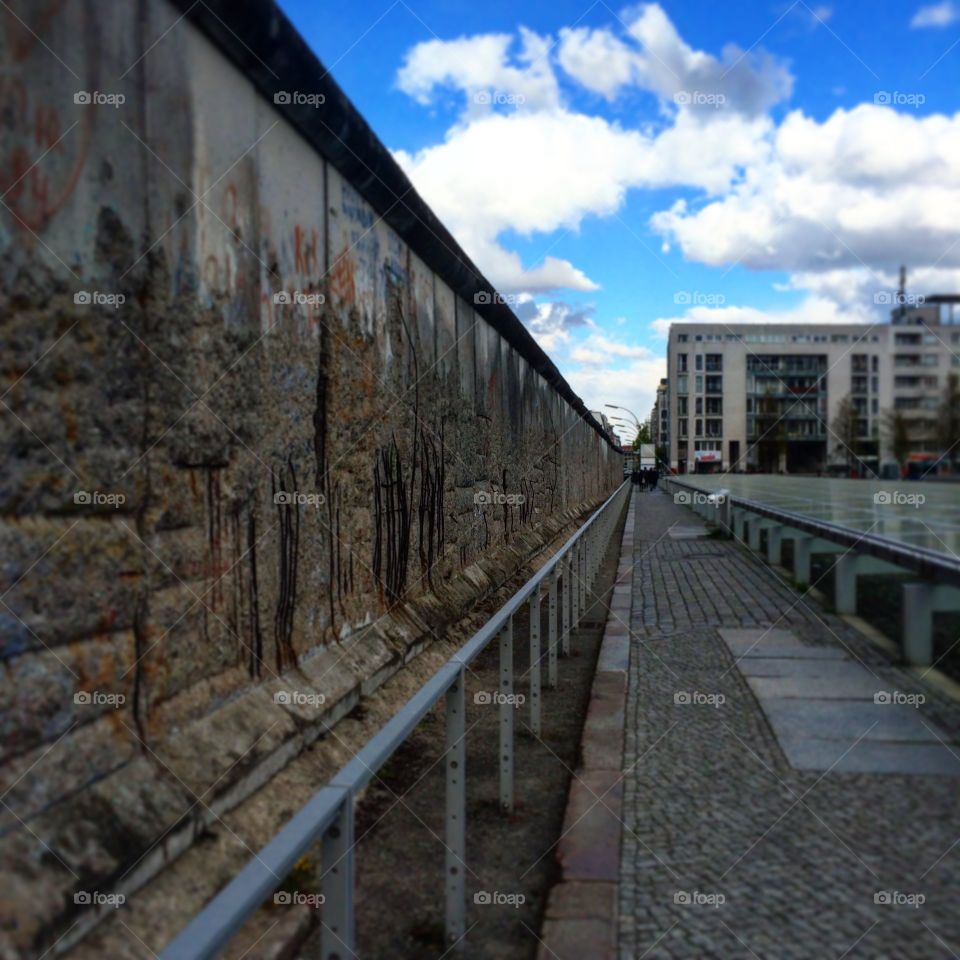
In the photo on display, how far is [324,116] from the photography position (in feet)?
13.6

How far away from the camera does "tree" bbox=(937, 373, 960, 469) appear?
588 centimetres

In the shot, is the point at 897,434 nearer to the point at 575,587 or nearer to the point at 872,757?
the point at 575,587

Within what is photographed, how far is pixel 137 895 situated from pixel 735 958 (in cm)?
164

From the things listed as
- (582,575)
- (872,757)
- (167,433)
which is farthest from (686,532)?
(167,433)

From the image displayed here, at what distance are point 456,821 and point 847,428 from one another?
9699 millimetres

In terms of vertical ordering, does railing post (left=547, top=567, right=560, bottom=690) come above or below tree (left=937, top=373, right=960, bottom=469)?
below

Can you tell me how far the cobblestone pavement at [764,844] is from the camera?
2777mm

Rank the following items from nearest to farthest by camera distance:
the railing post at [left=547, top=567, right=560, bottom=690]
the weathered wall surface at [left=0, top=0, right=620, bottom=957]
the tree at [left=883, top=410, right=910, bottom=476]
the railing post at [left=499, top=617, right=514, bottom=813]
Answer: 1. the weathered wall surface at [left=0, top=0, right=620, bottom=957]
2. the railing post at [left=499, top=617, right=514, bottom=813]
3. the railing post at [left=547, top=567, right=560, bottom=690]
4. the tree at [left=883, top=410, right=910, bottom=476]

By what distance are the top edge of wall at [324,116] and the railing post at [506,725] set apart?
92.1 inches

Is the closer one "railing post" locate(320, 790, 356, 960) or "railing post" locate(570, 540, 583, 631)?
"railing post" locate(320, 790, 356, 960)

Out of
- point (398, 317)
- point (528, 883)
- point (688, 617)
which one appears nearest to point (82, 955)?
point (528, 883)

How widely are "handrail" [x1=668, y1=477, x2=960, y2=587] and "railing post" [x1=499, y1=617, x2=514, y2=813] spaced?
2.98 meters

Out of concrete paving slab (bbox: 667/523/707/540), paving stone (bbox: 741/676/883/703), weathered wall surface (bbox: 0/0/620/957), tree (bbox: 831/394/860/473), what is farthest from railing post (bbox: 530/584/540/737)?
concrete paving slab (bbox: 667/523/707/540)

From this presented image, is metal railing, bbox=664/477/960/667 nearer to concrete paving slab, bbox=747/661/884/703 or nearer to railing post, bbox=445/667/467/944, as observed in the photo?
concrete paving slab, bbox=747/661/884/703
